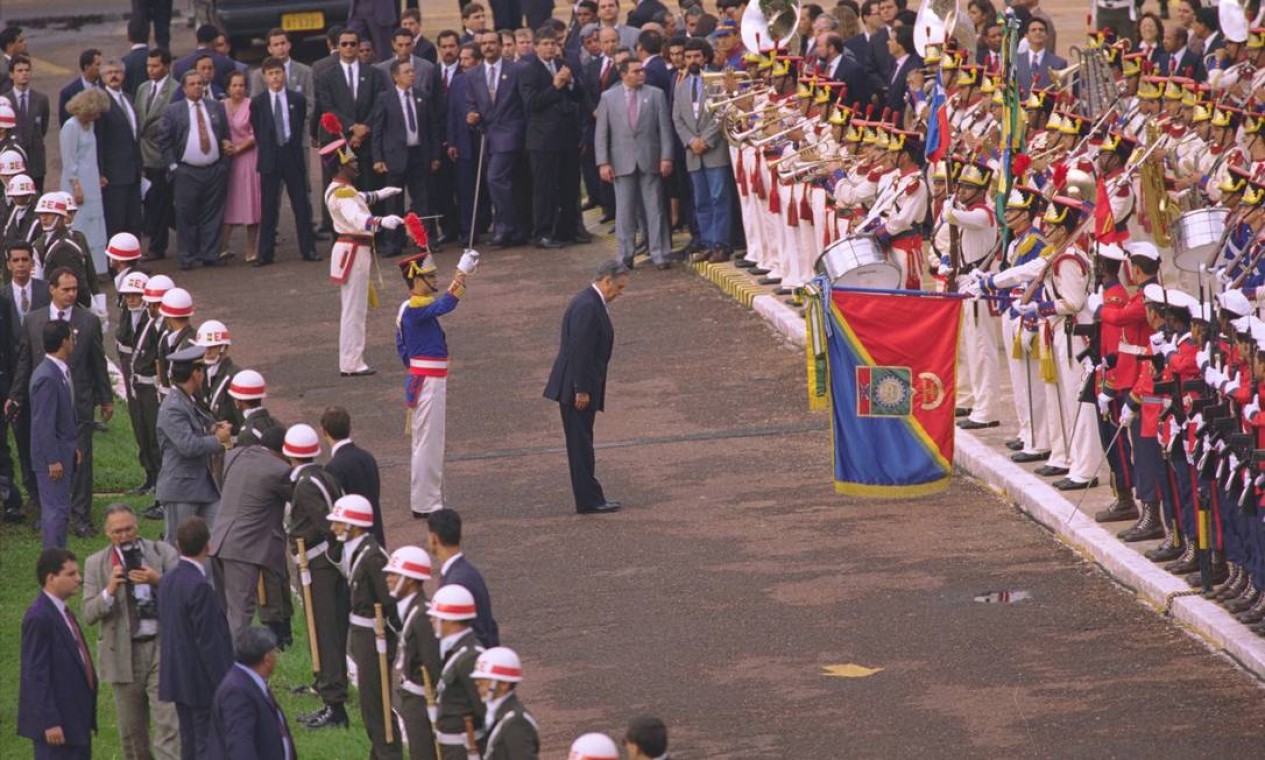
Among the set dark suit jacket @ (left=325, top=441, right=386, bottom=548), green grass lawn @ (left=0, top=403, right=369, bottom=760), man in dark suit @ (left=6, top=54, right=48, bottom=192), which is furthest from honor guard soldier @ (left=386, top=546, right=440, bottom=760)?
man in dark suit @ (left=6, top=54, right=48, bottom=192)

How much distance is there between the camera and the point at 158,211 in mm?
26469

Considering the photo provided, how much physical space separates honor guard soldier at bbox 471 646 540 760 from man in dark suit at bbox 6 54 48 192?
15612 mm

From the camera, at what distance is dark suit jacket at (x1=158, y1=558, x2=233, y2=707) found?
12523 millimetres

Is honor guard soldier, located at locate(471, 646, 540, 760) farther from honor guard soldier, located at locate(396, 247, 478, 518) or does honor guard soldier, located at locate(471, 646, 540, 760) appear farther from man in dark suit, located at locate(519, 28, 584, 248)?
man in dark suit, located at locate(519, 28, 584, 248)

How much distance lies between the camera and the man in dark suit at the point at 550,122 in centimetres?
2492

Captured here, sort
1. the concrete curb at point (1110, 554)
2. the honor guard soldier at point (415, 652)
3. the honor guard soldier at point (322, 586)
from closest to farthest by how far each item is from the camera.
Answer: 1. the honor guard soldier at point (415, 652)
2. the concrete curb at point (1110, 554)
3. the honor guard soldier at point (322, 586)

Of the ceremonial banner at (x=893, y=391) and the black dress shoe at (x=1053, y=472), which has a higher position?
the ceremonial banner at (x=893, y=391)

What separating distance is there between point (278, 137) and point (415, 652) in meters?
14.2

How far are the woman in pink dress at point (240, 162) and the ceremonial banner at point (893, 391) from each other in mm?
10102

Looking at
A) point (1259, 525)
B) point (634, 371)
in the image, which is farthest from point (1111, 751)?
point (634, 371)

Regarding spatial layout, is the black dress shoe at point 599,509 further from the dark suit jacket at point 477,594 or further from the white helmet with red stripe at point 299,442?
the dark suit jacket at point 477,594

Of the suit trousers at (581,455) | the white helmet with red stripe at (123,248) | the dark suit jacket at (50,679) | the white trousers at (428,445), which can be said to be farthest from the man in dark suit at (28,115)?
the dark suit jacket at (50,679)

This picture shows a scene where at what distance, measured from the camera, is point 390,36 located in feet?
98.7

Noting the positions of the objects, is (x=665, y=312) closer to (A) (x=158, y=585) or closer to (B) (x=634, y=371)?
(B) (x=634, y=371)
